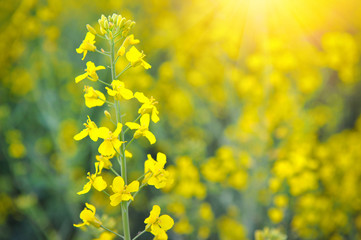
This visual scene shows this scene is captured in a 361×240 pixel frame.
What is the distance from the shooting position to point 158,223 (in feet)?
3.98

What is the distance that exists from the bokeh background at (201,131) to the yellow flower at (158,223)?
1.28 meters

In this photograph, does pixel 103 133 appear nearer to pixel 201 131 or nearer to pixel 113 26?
pixel 113 26

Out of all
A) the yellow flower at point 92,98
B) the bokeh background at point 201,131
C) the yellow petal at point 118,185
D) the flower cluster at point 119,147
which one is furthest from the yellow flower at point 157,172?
the bokeh background at point 201,131

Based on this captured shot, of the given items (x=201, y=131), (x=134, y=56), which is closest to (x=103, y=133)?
(x=134, y=56)

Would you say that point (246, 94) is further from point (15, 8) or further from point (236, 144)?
point (15, 8)

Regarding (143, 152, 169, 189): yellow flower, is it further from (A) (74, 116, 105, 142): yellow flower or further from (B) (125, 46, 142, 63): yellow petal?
(B) (125, 46, 142, 63): yellow petal

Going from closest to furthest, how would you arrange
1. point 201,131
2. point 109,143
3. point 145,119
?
point 109,143
point 145,119
point 201,131

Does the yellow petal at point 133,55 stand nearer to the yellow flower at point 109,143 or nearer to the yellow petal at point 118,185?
the yellow flower at point 109,143

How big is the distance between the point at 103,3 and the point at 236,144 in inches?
80.6

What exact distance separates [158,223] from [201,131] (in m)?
2.39

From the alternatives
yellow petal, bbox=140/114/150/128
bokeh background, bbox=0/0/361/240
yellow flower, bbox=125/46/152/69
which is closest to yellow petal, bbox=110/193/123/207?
yellow petal, bbox=140/114/150/128

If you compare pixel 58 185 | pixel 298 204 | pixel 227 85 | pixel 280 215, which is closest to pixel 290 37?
pixel 227 85

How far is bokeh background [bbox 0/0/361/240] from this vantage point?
280 centimetres

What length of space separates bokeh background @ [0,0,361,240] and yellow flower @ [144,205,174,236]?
1276 millimetres
